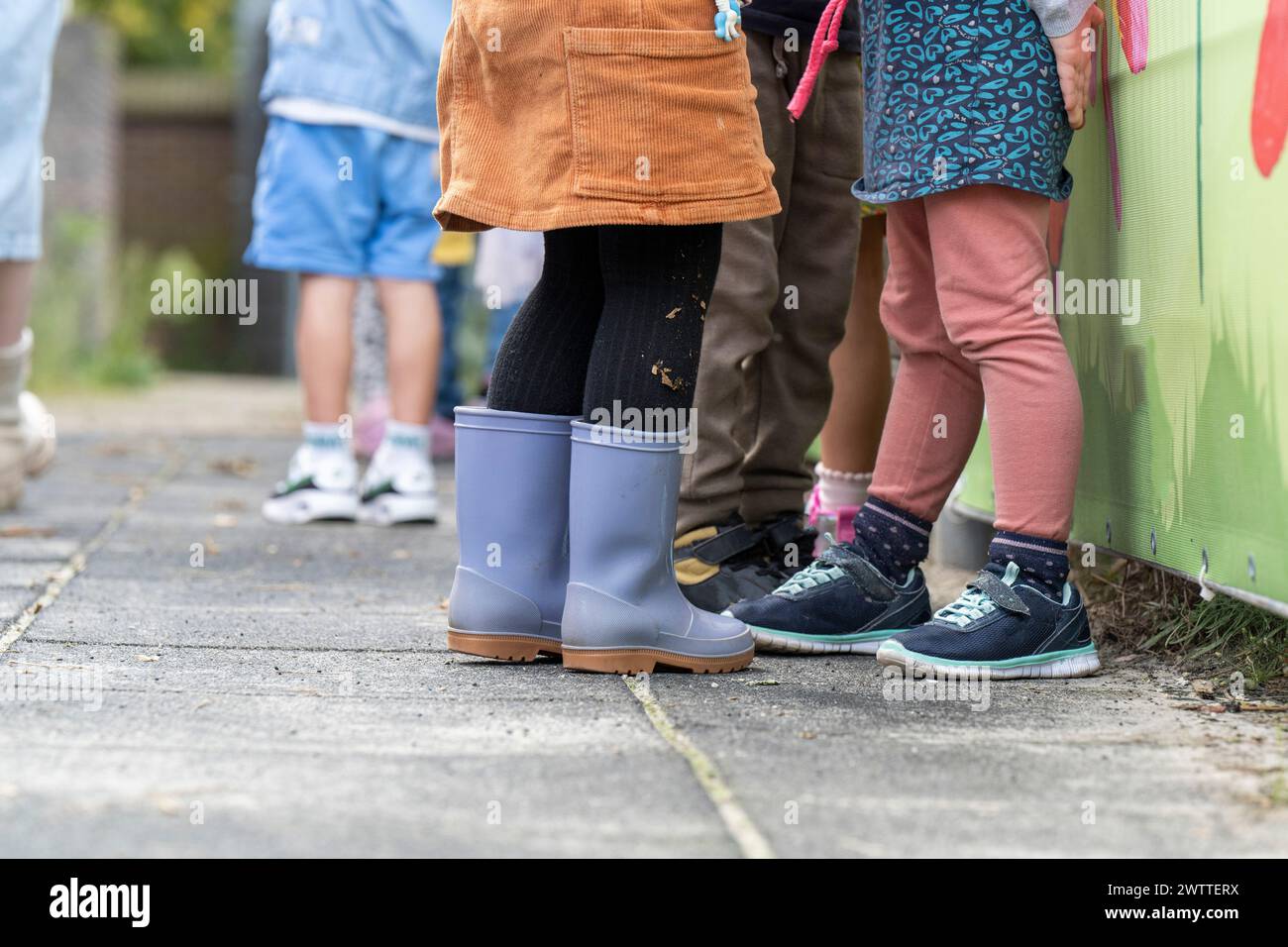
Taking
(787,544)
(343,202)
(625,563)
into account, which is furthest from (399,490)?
(625,563)

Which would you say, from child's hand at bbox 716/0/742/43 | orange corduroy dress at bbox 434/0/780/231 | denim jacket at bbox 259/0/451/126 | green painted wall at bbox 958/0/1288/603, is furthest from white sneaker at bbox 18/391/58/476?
green painted wall at bbox 958/0/1288/603

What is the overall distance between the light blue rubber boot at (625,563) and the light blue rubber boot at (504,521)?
0.06 meters

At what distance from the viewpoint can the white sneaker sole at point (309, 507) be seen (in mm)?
3781

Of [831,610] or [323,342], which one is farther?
[323,342]

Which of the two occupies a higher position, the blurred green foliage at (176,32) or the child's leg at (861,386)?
the blurred green foliage at (176,32)

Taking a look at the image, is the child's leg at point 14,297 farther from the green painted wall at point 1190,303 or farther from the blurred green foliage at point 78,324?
the blurred green foliage at point 78,324

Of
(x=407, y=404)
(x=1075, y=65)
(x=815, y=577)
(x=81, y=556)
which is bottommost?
(x=81, y=556)

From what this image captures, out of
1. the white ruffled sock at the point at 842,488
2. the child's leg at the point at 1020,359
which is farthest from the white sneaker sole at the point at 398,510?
the child's leg at the point at 1020,359

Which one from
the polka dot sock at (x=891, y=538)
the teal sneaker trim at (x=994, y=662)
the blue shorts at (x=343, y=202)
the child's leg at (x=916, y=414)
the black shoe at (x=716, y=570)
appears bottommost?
the teal sneaker trim at (x=994, y=662)

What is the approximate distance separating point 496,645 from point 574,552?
6.6 inches

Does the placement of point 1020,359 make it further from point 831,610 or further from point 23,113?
point 23,113

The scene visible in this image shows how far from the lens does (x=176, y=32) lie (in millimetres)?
18188
